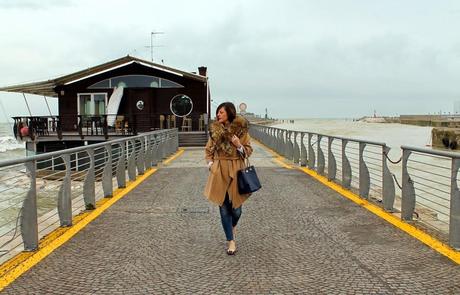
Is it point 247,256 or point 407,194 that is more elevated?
point 407,194

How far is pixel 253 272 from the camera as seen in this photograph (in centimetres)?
477

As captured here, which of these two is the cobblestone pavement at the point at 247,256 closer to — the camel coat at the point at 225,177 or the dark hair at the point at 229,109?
the camel coat at the point at 225,177

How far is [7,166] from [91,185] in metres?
3.07

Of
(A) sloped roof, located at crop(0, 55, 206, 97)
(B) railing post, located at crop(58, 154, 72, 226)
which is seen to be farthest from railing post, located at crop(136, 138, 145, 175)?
(A) sloped roof, located at crop(0, 55, 206, 97)

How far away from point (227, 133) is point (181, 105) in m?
26.2

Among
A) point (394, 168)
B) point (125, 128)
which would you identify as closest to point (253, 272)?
point (394, 168)

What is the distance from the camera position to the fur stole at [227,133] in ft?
17.6

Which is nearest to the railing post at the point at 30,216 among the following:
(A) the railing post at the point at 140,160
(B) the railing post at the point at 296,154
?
(A) the railing post at the point at 140,160

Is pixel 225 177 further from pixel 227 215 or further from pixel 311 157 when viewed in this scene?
pixel 311 157

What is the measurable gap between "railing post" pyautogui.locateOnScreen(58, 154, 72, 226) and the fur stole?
7.97ft

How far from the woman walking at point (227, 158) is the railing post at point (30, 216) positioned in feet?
6.14

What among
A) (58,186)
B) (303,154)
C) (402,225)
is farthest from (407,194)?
(303,154)

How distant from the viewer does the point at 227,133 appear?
17.5 feet

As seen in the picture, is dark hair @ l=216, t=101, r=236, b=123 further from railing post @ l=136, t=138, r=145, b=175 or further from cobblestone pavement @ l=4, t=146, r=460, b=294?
railing post @ l=136, t=138, r=145, b=175
